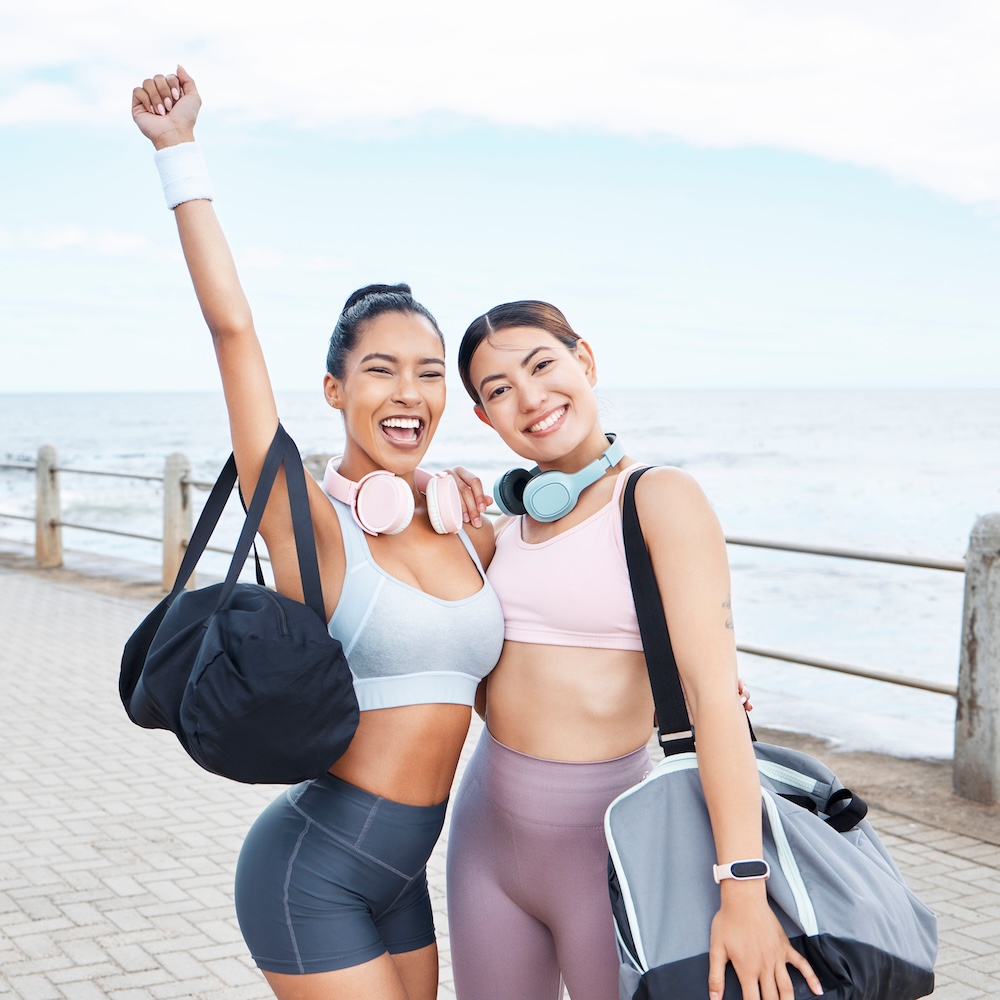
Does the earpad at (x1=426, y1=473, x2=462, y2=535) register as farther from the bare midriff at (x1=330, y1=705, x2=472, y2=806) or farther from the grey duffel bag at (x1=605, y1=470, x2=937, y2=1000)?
the grey duffel bag at (x1=605, y1=470, x2=937, y2=1000)

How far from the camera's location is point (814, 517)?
1038 inches

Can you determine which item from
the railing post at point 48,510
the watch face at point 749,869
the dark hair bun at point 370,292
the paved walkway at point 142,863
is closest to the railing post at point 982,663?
the paved walkway at point 142,863

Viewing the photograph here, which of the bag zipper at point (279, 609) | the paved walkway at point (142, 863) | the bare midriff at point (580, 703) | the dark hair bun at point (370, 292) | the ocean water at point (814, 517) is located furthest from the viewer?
the ocean water at point (814, 517)

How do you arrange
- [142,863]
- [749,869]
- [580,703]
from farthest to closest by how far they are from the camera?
[142,863] → [580,703] → [749,869]

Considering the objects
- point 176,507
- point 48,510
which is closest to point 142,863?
point 176,507

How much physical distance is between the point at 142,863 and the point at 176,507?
7.22 meters

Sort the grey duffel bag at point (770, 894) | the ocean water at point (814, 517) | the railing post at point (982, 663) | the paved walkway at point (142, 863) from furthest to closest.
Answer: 1. the ocean water at point (814, 517)
2. the railing post at point (982, 663)
3. the paved walkway at point (142, 863)
4. the grey duffel bag at point (770, 894)

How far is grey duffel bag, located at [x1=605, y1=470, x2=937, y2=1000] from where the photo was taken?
1.82 metres

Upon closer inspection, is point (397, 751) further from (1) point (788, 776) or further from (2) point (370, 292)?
(2) point (370, 292)

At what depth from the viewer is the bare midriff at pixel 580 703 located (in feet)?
7.25

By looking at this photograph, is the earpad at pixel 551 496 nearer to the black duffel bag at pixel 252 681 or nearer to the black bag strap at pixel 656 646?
the black bag strap at pixel 656 646

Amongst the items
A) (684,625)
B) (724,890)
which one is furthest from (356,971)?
(684,625)

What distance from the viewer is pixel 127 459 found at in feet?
175

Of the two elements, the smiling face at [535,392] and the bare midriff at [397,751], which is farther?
the smiling face at [535,392]
